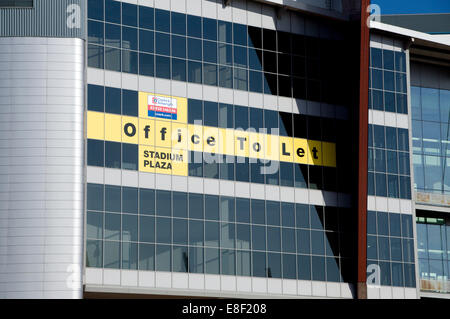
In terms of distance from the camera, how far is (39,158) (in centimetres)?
4491

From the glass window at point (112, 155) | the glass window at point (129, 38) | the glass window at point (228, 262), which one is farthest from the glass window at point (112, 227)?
the glass window at point (129, 38)

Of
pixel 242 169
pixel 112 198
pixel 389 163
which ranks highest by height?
pixel 389 163

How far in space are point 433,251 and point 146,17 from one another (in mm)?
23651

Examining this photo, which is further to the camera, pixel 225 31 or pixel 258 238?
pixel 225 31

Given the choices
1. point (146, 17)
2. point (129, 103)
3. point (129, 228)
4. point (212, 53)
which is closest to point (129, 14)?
point (146, 17)

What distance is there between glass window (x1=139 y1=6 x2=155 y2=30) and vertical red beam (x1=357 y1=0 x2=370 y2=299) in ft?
41.0

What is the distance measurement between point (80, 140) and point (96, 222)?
165 inches

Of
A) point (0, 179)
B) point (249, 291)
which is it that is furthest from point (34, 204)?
point (249, 291)

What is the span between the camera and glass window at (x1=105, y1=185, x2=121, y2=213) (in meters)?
46.0

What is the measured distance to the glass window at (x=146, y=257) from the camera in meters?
46.2

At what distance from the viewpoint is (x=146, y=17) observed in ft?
162

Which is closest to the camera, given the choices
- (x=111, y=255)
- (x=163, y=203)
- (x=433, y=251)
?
(x=111, y=255)

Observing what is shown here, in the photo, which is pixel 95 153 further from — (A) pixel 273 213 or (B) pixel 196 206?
(A) pixel 273 213

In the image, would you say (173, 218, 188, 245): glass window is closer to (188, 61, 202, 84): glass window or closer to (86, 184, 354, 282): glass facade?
(86, 184, 354, 282): glass facade
